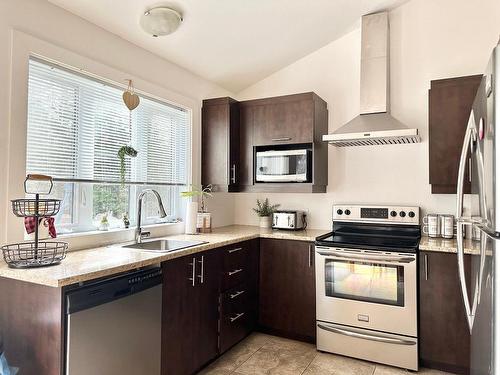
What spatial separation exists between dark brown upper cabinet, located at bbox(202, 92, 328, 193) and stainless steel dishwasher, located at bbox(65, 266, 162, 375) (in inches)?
62.2

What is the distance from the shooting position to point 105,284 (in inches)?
67.5

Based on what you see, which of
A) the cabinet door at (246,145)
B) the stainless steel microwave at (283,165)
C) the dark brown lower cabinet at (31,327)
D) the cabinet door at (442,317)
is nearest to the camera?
the dark brown lower cabinet at (31,327)

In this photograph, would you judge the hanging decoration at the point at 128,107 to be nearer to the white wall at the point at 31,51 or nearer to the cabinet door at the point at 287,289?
the white wall at the point at 31,51

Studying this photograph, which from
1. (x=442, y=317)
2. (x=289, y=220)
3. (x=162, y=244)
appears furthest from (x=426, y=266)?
(x=162, y=244)

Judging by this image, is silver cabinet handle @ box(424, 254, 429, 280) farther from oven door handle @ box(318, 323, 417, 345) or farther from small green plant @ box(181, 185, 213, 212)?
small green plant @ box(181, 185, 213, 212)

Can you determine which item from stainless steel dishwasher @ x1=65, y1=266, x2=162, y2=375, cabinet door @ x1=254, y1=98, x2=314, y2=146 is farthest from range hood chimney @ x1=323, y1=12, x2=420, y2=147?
stainless steel dishwasher @ x1=65, y1=266, x2=162, y2=375

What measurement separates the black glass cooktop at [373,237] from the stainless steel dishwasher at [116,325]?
1471 mm

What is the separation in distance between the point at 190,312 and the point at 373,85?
8.17 feet

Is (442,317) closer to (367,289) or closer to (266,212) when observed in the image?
(367,289)

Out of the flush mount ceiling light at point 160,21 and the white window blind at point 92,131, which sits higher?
the flush mount ceiling light at point 160,21

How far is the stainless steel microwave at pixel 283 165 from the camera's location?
3.20 m

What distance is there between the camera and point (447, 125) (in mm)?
2734

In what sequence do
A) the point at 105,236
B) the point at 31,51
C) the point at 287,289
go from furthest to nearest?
the point at 287,289 → the point at 105,236 → the point at 31,51

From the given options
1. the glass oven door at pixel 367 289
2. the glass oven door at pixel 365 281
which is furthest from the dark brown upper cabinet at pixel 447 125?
the glass oven door at pixel 365 281
